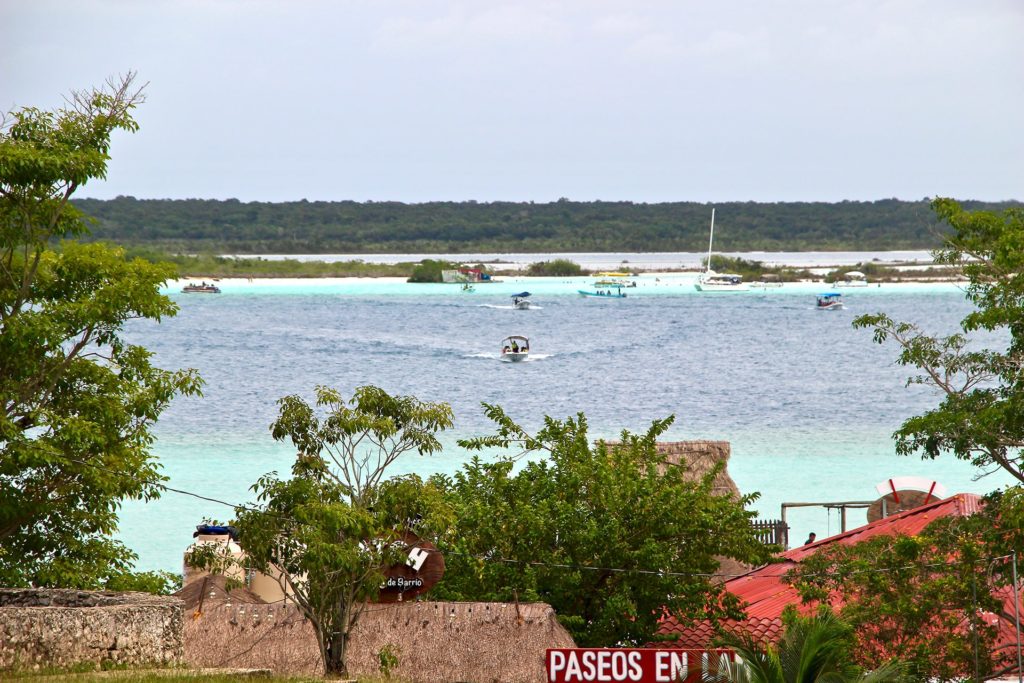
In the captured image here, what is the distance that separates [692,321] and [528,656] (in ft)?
452

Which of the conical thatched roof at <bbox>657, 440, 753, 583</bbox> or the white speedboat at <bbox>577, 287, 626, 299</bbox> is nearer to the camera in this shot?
the conical thatched roof at <bbox>657, 440, 753, 583</bbox>

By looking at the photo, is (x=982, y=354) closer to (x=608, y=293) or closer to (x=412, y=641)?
(x=412, y=641)

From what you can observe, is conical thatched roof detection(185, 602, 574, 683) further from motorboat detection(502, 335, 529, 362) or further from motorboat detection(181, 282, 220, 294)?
motorboat detection(181, 282, 220, 294)

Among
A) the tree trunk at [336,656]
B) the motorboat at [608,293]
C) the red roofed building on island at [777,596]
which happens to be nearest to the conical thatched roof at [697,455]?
the red roofed building on island at [777,596]

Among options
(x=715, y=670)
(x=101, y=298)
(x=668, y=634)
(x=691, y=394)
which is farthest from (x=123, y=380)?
(x=691, y=394)

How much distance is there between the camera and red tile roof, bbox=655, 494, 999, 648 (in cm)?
1897

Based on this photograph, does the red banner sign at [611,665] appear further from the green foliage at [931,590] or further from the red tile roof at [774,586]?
the red tile roof at [774,586]

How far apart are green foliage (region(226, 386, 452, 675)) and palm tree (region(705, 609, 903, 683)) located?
14.5 feet

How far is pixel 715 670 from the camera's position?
12.4 metres

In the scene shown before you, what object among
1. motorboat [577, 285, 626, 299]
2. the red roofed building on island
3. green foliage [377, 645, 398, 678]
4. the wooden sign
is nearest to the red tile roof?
the red roofed building on island

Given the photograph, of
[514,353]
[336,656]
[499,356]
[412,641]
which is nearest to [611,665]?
[336,656]

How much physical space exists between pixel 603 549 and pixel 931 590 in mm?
4801

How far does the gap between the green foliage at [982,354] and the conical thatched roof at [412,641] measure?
6.81 meters

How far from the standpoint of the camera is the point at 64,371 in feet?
63.7
